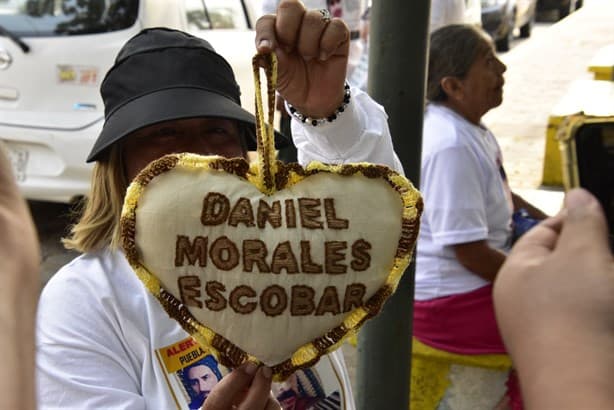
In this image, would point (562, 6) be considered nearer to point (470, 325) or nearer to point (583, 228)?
point (470, 325)

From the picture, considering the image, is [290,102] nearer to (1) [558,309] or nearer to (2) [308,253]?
(2) [308,253]

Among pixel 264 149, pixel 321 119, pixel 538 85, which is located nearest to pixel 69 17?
pixel 321 119

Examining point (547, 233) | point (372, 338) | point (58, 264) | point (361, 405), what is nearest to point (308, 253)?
point (547, 233)

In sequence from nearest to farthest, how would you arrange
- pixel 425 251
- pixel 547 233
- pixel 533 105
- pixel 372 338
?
pixel 547 233 < pixel 372 338 < pixel 425 251 < pixel 533 105

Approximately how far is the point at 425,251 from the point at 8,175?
214 cm

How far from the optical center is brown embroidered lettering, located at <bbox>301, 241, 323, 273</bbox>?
1.09 m

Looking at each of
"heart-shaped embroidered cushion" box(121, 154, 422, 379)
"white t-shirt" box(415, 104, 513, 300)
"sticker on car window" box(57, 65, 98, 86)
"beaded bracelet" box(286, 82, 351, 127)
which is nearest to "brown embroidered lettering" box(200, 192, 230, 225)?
"heart-shaped embroidered cushion" box(121, 154, 422, 379)

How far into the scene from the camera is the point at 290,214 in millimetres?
1098

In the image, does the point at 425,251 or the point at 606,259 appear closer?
the point at 606,259

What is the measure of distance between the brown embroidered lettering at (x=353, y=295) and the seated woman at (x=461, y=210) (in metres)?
1.47

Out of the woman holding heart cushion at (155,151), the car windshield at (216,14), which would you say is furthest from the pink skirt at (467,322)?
the car windshield at (216,14)

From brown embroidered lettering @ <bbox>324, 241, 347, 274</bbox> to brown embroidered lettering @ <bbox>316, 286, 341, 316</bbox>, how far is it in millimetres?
31

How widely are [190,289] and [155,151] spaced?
497 mm

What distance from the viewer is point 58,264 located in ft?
15.0
